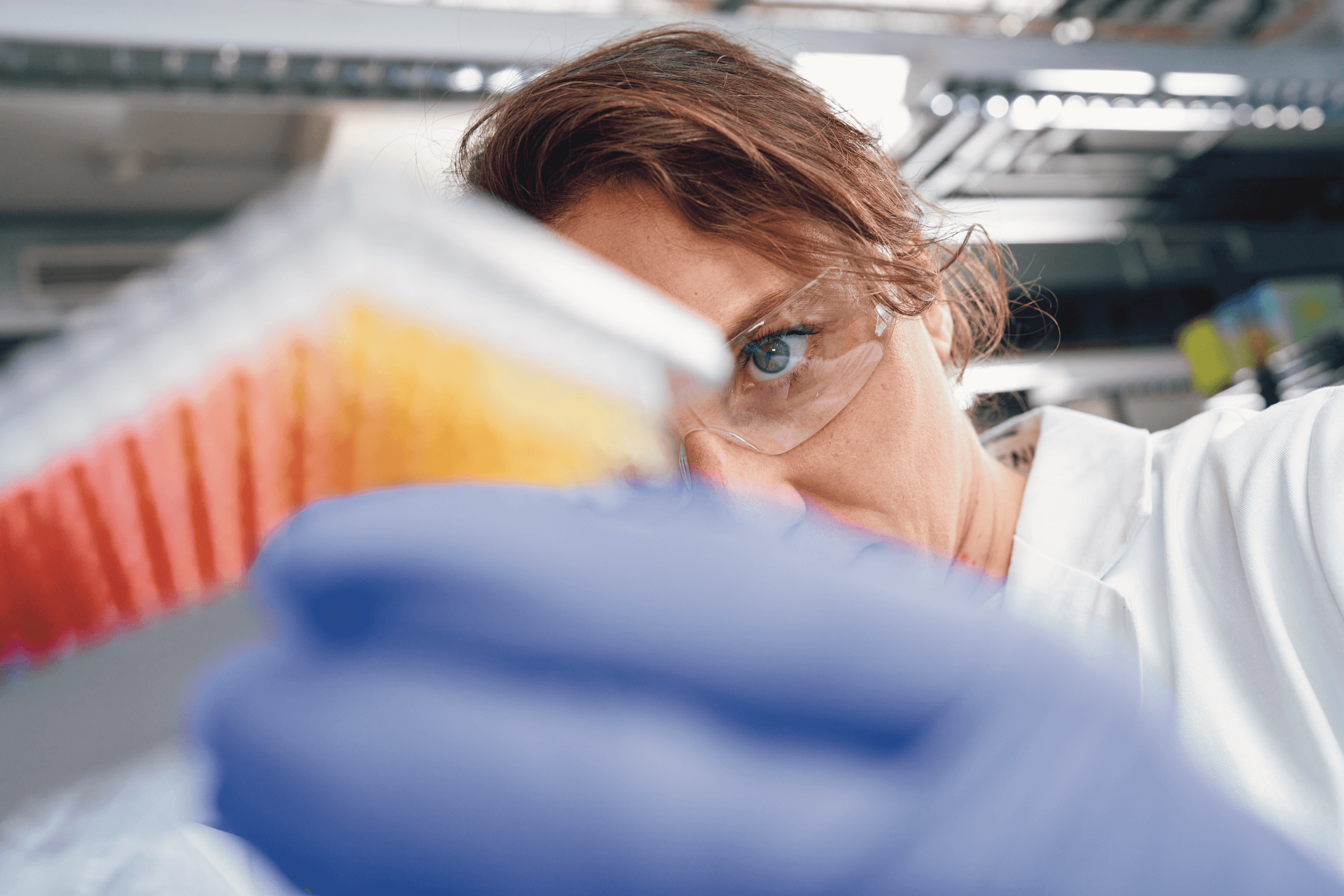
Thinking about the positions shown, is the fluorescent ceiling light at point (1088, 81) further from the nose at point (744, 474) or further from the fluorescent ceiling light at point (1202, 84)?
the nose at point (744, 474)

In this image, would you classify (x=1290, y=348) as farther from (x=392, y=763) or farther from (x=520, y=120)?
(x=392, y=763)

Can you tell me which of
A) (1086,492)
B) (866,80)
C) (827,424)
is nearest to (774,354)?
(827,424)

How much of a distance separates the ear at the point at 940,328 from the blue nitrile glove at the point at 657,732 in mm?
1029

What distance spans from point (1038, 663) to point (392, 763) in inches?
9.3

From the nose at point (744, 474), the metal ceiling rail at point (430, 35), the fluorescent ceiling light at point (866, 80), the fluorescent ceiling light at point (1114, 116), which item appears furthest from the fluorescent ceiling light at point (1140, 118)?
the nose at point (744, 474)

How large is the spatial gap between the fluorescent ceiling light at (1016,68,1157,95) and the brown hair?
5.56ft

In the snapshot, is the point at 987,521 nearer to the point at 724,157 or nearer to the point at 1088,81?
the point at 724,157

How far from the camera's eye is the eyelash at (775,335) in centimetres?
98

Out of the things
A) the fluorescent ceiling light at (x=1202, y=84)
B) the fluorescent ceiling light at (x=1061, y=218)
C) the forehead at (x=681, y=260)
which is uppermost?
the fluorescent ceiling light at (x=1202, y=84)

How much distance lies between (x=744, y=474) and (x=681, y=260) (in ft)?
0.90

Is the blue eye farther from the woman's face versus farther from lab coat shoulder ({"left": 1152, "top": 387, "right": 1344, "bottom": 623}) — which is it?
lab coat shoulder ({"left": 1152, "top": 387, "right": 1344, "bottom": 623})

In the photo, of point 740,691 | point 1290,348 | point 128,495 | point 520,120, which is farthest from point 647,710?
point 1290,348

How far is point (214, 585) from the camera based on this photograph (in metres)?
0.43

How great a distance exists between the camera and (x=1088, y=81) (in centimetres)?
275
